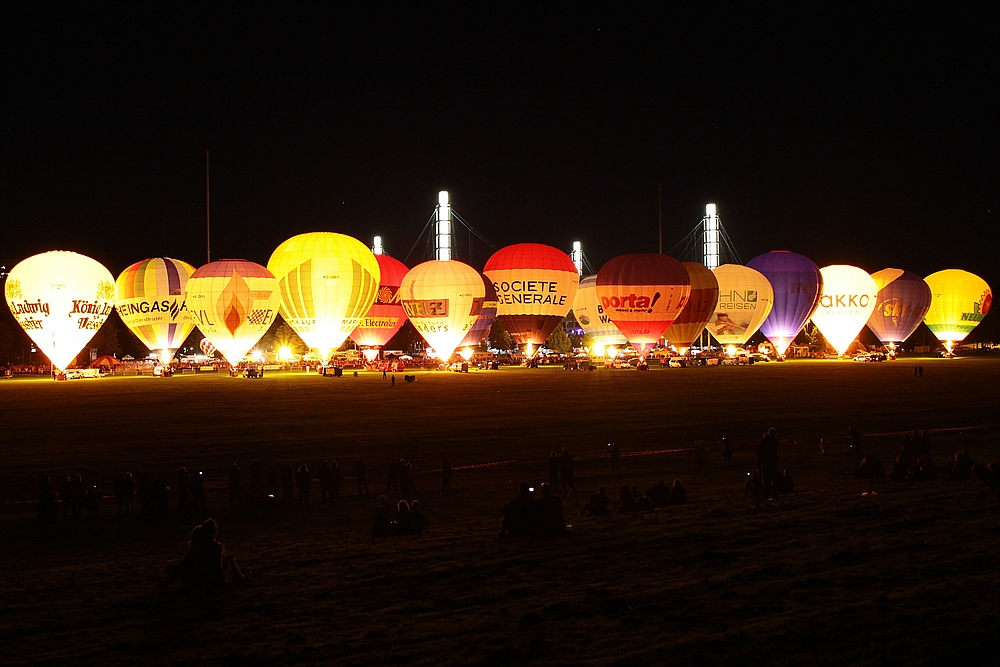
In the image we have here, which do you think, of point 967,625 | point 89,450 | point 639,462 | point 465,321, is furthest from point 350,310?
point 967,625

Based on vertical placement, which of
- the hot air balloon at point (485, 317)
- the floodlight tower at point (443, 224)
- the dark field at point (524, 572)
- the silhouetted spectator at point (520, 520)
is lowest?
the dark field at point (524, 572)

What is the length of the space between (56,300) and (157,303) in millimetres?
4953

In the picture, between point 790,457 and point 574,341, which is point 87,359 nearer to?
point 574,341

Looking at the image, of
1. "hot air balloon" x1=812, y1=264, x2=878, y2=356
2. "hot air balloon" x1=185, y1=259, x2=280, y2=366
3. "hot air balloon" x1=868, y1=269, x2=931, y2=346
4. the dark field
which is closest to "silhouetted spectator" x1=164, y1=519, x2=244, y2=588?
the dark field

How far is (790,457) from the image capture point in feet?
47.4

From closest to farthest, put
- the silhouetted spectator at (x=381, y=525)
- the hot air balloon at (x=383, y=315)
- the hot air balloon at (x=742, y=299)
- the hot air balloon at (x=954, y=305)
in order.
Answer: the silhouetted spectator at (x=381, y=525) < the hot air balloon at (x=383, y=315) < the hot air balloon at (x=742, y=299) < the hot air balloon at (x=954, y=305)

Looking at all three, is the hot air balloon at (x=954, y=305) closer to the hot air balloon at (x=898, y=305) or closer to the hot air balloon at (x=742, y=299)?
the hot air balloon at (x=898, y=305)

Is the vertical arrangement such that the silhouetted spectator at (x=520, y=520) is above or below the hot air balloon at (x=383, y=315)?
below

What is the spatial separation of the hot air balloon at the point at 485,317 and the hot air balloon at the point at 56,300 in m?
20.2

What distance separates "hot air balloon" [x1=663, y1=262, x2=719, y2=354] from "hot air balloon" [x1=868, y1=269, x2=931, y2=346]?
1851 cm

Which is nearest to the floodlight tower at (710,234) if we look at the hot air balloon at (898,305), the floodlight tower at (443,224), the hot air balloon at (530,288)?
the floodlight tower at (443,224)

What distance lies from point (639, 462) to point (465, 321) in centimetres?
3219

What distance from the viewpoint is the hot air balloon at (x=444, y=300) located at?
4541 cm

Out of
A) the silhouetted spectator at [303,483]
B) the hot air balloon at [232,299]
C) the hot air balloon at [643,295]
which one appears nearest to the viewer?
the silhouetted spectator at [303,483]
